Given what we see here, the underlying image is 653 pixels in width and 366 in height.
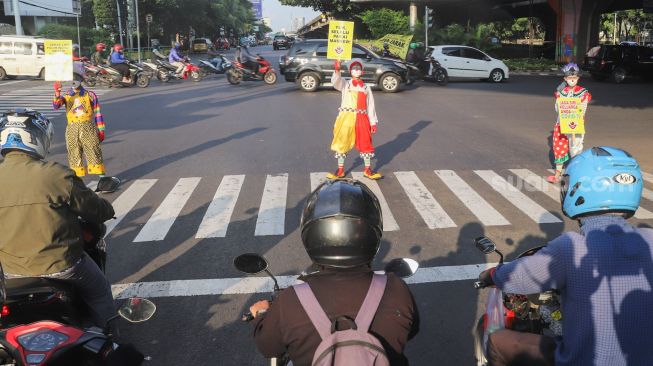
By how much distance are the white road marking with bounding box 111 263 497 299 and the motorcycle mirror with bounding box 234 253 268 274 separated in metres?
2.46

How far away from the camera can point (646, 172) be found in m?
9.01

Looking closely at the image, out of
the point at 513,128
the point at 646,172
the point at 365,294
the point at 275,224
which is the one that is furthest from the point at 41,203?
the point at 513,128

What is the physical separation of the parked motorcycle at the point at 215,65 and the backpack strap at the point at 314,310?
26.0 meters

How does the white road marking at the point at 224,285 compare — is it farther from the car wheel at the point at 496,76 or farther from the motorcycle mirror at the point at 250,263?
the car wheel at the point at 496,76

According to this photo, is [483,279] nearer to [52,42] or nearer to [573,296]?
[573,296]

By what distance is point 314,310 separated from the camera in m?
1.95

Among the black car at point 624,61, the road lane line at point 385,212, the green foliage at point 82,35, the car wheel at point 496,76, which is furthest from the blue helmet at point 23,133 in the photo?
the green foliage at point 82,35

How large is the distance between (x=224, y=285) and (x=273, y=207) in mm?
2380

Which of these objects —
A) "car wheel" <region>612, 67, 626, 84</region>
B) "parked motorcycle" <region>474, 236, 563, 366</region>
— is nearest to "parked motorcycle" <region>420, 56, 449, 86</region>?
"car wheel" <region>612, 67, 626, 84</region>

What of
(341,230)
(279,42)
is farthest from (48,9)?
(341,230)

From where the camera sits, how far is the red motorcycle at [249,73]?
76.8 feet

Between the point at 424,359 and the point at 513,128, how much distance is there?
10264 mm

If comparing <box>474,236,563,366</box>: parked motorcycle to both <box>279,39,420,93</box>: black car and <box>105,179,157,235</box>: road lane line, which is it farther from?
<box>279,39,420,93</box>: black car

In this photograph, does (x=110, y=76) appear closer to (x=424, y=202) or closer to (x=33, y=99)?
(x=33, y=99)
